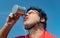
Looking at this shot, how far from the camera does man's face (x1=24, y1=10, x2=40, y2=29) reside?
0.99m

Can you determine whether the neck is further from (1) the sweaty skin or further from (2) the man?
(1) the sweaty skin

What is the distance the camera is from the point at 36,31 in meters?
1.03

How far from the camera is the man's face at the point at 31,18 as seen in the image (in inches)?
38.9

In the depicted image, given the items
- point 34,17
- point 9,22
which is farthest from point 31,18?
point 9,22

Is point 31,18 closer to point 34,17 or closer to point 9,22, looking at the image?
point 34,17

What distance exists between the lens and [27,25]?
99 cm

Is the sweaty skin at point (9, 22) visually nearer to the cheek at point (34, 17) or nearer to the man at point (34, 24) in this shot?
the man at point (34, 24)

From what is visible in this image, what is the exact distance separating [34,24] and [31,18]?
35 millimetres

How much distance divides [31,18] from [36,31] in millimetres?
74

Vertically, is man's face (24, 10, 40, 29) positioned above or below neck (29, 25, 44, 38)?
above

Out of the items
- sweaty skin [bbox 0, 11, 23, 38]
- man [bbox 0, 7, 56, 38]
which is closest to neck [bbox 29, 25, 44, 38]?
man [bbox 0, 7, 56, 38]

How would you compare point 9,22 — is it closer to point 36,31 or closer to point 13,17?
point 13,17

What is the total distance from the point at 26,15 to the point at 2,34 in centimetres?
15

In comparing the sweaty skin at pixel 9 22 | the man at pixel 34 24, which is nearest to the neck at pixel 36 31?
→ the man at pixel 34 24
